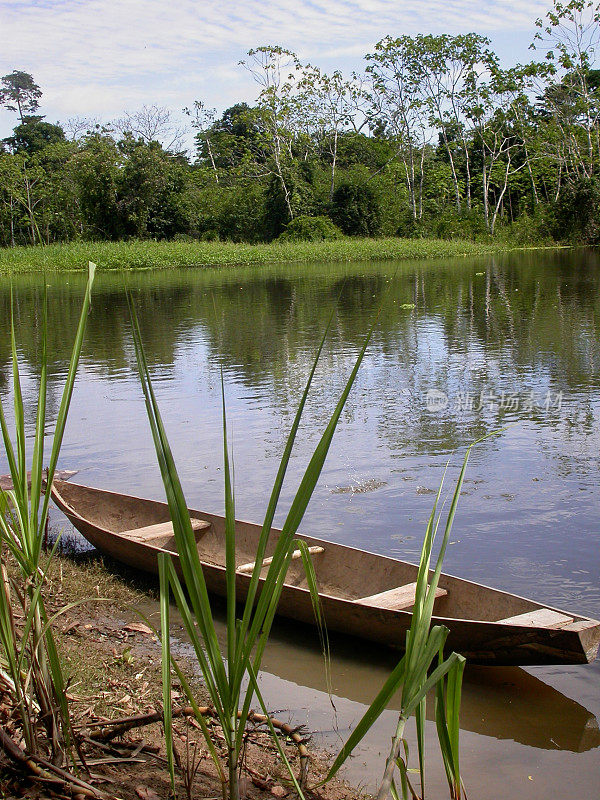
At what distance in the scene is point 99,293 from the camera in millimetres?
28188

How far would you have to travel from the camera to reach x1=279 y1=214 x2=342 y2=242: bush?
138ft

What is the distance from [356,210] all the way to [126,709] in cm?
4247

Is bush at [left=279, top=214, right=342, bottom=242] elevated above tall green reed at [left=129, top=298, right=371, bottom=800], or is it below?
above

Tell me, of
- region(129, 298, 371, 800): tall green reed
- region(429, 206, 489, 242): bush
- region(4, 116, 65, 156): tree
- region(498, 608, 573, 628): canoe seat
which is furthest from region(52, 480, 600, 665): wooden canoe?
region(4, 116, 65, 156): tree

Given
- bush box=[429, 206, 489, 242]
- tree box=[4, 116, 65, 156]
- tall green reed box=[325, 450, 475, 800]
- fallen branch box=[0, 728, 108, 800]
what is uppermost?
tree box=[4, 116, 65, 156]

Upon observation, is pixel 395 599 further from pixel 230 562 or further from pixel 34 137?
pixel 34 137

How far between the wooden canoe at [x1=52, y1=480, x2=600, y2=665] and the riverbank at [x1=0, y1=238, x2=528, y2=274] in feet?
102

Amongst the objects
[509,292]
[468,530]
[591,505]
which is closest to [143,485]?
[468,530]

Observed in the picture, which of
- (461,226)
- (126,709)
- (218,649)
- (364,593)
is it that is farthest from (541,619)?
(461,226)

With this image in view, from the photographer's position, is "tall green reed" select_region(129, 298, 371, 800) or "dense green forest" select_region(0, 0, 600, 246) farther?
"dense green forest" select_region(0, 0, 600, 246)

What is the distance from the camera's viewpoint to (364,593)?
4637 mm

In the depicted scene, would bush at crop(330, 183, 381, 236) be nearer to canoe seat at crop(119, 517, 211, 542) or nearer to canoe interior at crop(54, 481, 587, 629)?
canoe interior at crop(54, 481, 587, 629)

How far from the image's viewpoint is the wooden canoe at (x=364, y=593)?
359cm

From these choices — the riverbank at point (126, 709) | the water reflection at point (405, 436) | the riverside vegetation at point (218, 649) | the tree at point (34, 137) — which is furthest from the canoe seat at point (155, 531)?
the tree at point (34, 137)
